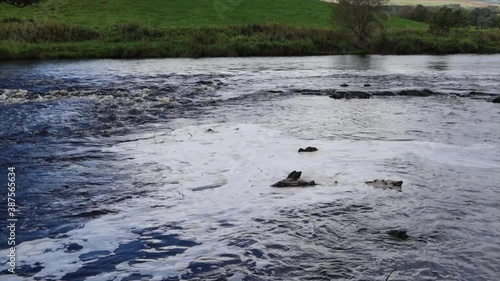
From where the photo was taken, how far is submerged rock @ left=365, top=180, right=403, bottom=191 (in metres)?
10.1

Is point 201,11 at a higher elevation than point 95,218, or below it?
higher

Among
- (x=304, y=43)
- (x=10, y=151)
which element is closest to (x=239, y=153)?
(x=10, y=151)

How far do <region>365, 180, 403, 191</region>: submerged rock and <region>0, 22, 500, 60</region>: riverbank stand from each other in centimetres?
4475

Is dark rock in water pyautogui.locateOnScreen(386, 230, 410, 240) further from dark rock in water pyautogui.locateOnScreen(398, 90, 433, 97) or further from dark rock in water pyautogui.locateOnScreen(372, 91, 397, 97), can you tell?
dark rock in water pyautogui.locateOnScreen(398, 90, 433, 97)

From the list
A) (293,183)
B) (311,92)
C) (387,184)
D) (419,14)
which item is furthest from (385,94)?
(419,14)

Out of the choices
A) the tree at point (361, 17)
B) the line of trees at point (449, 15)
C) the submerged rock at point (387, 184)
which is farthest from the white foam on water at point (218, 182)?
the line of trees at point (449, 15)

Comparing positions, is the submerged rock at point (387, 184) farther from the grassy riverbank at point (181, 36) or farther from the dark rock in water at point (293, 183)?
the grassy riverbank at point (181, 36)

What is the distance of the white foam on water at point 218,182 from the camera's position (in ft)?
23.7

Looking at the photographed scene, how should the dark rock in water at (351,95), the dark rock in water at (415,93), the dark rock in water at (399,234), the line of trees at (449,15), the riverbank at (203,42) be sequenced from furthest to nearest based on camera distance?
the line of trees at (449,15) → the riverbank at (203,42) → the dark rock in water at (415,93) → the dark rock in water at (351,95) → the dark rock in water at (399,234)

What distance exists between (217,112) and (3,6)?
2935 inches

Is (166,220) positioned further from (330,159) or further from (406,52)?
(406,52)

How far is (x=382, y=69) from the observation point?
40.2 meters

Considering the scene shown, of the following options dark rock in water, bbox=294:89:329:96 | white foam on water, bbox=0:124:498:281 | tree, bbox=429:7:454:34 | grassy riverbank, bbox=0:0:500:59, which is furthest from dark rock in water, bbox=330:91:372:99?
tree, bbox=429:7:454:34

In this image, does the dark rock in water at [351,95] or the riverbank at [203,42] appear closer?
the dark rock in water at [351,95]
